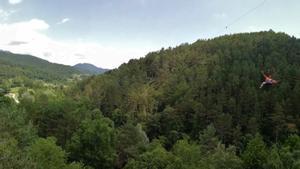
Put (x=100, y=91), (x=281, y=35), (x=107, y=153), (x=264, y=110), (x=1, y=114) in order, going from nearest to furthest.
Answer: (x=1, y=114)
(x=107, y=153)
(x=264, y=110)
(x=100, y=91)
(x=281, y=35)

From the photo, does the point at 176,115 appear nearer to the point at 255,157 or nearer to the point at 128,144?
the point at 128,144

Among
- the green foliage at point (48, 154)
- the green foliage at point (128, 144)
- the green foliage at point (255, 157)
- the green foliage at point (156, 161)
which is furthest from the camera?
the green foliage at point (128, 144)

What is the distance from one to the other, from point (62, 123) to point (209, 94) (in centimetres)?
5877

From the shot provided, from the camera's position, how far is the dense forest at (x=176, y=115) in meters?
56.1

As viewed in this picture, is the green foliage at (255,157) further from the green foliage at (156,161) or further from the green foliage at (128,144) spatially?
the green foliage at (128,144)

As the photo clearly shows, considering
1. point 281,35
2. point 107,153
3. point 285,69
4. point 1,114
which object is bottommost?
point 107,153

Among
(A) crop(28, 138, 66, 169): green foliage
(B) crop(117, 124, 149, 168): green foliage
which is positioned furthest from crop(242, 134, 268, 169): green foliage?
(A) crop(28, 138, 66, 169): green foliage

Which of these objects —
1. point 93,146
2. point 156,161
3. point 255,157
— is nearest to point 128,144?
point 93,146

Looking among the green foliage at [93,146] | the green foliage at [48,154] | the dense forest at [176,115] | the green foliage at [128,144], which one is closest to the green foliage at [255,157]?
the dense forest at [176,115]

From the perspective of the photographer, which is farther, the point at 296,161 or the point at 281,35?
the point at 281,35

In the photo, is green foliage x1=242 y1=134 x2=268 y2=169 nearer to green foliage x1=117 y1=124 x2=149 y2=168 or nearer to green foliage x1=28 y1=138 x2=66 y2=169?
green foliage x1=117 y1=124 x2=149 y2=168

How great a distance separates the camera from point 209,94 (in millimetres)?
125312

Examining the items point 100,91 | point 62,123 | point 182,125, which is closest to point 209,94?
point 182,125

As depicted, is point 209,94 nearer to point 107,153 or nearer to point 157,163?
point 107,153
